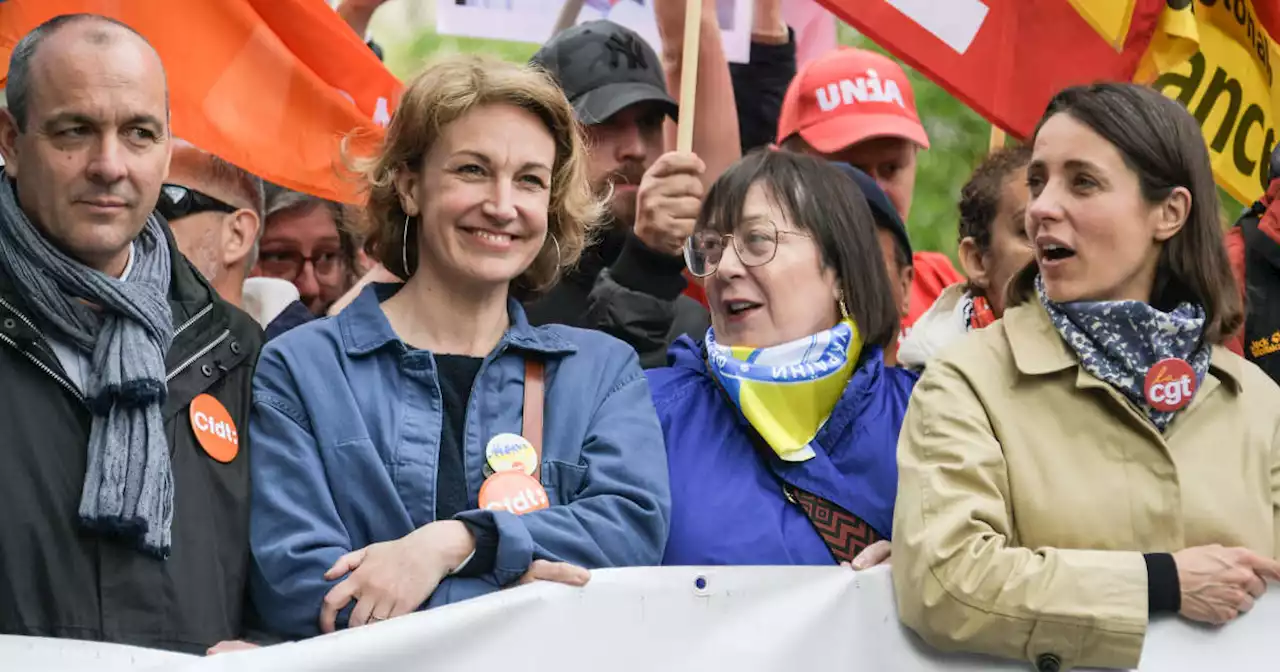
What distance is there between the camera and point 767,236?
13.8 ft

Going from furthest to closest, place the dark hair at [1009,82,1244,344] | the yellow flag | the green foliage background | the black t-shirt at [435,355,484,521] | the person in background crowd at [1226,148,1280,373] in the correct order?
the green foliage background < the yellow flag < the person in background crowd at [1226,148,1280,373] < the dark hair at [1009,82,1244,344] < the black t-shirt at [435,355,484,521]

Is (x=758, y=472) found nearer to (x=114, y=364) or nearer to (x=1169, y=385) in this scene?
(x=1169, y=385)

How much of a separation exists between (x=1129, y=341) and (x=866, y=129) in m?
2.33

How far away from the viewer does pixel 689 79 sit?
498 cm

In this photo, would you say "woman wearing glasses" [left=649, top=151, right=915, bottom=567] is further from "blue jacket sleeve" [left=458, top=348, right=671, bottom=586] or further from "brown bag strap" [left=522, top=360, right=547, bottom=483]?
"brown bag strap" [left=522, top=360, right=547, bottom=483]

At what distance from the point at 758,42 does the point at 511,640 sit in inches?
158

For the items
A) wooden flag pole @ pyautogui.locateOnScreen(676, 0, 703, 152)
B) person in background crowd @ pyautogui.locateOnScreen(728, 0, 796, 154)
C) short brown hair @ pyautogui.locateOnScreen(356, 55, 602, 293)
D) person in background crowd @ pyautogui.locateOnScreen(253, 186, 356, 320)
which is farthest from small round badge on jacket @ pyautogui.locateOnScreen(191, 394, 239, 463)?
person in background crowd @ pyautogui.locateOnScreen(728, 0, 796, 154)

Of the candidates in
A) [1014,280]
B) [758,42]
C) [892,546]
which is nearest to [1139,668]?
[892,546]

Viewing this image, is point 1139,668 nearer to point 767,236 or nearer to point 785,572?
point 785,572

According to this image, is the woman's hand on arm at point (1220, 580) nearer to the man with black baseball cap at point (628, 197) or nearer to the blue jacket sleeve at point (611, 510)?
the blue jacket sleeve at point (611, 510)

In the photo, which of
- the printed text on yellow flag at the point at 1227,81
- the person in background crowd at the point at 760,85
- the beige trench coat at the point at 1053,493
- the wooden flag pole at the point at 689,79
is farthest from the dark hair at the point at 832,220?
the person in background crowd at the point at 760,85

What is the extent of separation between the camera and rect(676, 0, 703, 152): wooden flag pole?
16.1ft

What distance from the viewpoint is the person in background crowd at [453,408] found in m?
3.37

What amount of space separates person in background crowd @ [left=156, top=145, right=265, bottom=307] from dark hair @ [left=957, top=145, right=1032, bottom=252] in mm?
2279
